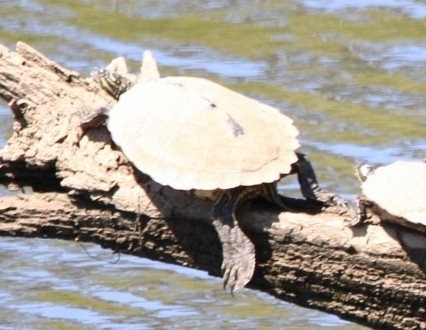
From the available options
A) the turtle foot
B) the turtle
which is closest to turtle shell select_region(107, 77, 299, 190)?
the turtle

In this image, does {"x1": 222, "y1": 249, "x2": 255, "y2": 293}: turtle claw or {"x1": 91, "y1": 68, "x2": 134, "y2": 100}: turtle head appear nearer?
{"x1": 222, "y1": 249, "x2": 255, "y2": 293}: turtle claw

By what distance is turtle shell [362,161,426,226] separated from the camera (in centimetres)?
332

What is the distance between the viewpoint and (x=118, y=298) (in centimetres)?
523

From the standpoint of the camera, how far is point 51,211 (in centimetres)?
377

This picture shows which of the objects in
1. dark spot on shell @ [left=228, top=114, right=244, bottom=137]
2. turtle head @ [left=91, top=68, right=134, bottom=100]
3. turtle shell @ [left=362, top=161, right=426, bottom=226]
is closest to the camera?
turtle shell @ [left=362, top=161, right=426, bottom=226]

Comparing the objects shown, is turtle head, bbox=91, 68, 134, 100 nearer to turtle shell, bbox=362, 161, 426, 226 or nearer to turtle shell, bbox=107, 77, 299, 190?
turtle shell, bbox=107, 77, 299, 190

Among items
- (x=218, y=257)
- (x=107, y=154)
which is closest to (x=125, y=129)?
(x=107, y=154)

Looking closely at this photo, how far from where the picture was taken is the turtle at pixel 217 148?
3.53m

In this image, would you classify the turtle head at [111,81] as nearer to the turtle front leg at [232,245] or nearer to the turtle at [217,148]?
the turtle at [217,148]

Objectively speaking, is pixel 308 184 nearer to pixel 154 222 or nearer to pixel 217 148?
pixel 217 148

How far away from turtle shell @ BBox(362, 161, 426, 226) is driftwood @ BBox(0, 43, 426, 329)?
0.28 ft

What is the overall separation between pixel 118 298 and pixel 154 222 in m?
1.61

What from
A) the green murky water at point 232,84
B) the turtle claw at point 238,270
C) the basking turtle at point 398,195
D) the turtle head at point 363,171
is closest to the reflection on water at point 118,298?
the green murky water at point 232,84

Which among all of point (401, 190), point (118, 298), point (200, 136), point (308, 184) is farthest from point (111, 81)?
point (118, 298)
